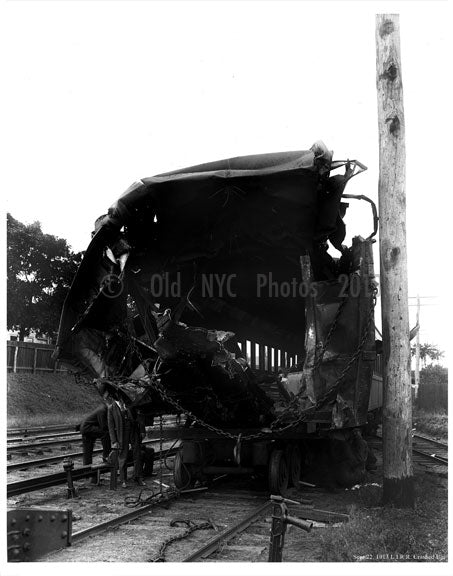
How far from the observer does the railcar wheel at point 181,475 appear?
9.66 meters

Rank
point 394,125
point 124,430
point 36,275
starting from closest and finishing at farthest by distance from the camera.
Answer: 1. point 394,125
2. point 124,430
3. point 36,275

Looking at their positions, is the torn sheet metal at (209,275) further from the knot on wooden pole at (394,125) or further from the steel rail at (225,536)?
the steel rail at (225,536)

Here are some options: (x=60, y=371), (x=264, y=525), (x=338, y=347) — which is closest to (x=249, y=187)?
(x=338, y=347)

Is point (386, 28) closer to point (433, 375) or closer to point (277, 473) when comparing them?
point (277, 473)

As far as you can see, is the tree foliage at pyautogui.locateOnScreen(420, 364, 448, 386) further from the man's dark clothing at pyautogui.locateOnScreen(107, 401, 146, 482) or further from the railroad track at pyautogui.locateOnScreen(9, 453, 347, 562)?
the man's dark clothing at pyautogui.locateOnScreen(107, 401, 146, 482)

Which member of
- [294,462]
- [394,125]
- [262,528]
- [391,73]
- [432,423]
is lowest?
[432,423]

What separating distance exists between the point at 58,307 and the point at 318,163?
2044 centimetres

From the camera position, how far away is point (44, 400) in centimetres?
2789

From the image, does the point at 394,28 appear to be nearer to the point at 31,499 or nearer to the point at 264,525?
the point at 264,525

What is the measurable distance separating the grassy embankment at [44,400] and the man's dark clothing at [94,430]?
14.0 metres

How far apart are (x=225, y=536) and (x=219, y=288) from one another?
4.87m

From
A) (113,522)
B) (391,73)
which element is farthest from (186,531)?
(391,73)

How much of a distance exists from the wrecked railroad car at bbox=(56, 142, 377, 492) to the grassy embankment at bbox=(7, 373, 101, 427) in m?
16.0

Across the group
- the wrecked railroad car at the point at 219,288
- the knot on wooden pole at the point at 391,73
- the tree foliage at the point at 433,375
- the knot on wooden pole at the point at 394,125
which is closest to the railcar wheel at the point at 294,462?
the wrecked railroad car at the point at 219,288
